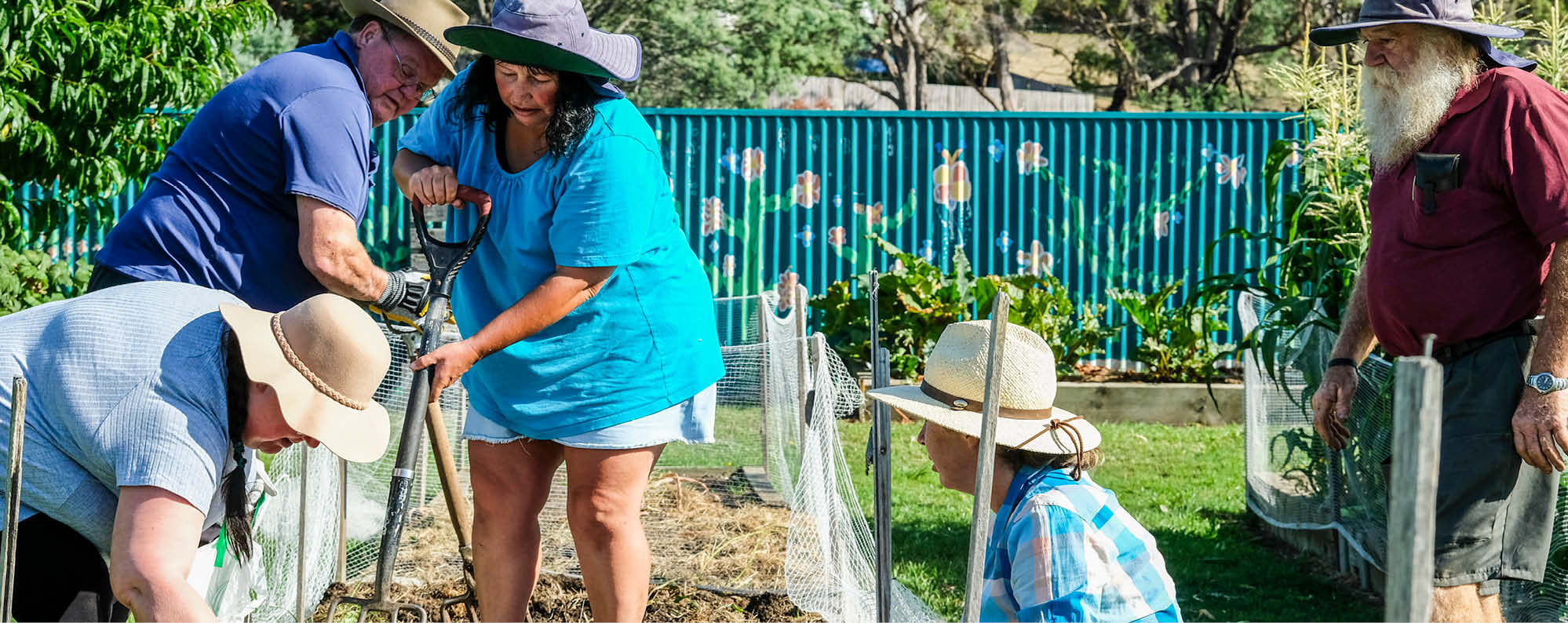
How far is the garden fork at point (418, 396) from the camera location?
282 centimetres

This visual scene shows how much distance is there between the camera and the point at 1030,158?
978 centimetres

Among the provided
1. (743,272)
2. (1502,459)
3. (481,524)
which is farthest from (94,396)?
(743,272)

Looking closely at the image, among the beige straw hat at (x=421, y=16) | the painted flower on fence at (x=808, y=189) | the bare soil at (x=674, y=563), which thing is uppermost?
the beige straw hat at (x=421, y=16)

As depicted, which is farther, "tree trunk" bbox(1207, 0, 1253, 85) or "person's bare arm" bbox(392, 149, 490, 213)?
"tree trunk" bbox(1207, 0, 1253, 85)

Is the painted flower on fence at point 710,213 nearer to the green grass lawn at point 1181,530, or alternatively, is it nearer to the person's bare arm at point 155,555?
the green grass lawn at point 1181,530

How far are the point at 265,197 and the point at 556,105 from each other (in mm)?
627

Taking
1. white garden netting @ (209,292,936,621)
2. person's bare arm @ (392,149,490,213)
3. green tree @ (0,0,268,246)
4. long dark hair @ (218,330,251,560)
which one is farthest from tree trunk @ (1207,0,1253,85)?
long dark hair @ (218,330,251,560)

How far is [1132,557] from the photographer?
7.32ft

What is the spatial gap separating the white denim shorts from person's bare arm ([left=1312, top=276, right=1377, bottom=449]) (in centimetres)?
152

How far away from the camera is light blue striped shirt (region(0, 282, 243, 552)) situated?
77.0 inches

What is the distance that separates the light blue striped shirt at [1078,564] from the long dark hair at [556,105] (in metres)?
1.21

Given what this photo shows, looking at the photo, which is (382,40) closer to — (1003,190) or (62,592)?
(62,592)

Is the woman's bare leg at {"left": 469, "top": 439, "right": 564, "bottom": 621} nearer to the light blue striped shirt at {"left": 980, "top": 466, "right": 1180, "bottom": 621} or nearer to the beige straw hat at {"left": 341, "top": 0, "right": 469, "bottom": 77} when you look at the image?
the beige straw hat at {"left": 341, "top": 0, "right": 469, "bottom": 77}

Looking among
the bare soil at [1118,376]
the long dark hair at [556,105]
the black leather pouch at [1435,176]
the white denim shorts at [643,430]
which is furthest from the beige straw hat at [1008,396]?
the bare soil at [1118,376]
